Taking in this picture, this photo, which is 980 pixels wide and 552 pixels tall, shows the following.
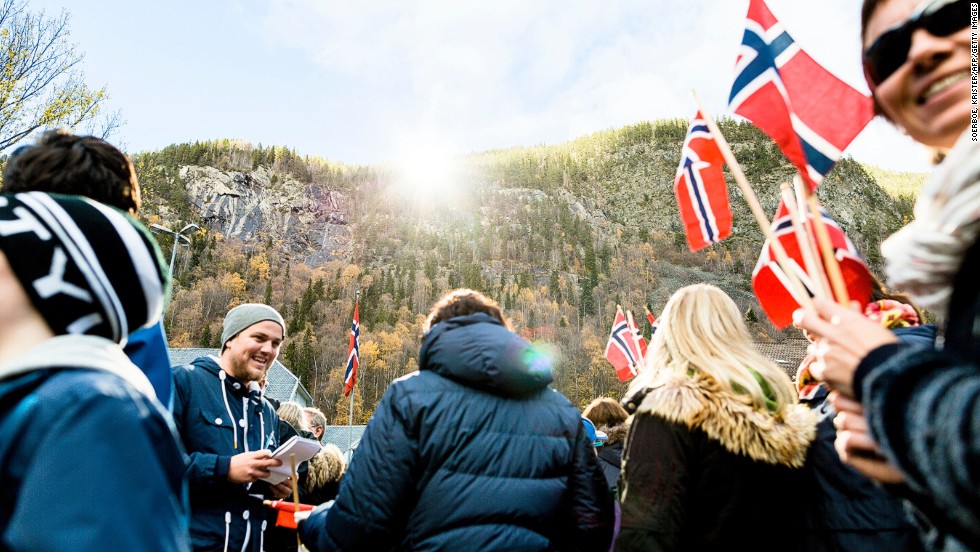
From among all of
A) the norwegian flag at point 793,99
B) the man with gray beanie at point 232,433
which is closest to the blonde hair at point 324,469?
the man with gray beanie at point 232,433

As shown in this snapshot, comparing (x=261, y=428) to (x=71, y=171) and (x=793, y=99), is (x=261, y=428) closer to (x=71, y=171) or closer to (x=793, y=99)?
(x=71, y=171)

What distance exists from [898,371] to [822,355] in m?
0.19

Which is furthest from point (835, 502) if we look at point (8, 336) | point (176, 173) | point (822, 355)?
point (176, 173)

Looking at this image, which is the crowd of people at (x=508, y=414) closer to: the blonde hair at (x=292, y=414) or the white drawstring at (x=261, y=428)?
the white drawstring at (x=261, y=428)

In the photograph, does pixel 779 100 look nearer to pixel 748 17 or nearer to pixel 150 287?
pixel 748 17

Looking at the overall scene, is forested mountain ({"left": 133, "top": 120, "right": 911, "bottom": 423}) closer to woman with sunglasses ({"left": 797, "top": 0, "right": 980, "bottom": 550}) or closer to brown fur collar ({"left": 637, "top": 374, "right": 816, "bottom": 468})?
brown fur collar ({"left": 637, "top": 374, "right": 816, "bottom": 468})

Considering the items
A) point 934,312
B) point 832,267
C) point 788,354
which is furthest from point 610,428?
point 788,354

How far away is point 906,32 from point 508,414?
159 cm

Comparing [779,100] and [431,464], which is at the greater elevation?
[779,100]

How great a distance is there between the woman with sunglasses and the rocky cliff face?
3835 inches

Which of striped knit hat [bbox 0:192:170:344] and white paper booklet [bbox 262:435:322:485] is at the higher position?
striped knit hat [bbox 0:192:170:344]

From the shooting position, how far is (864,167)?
368 ft

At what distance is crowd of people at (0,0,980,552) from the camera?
0.83 metres

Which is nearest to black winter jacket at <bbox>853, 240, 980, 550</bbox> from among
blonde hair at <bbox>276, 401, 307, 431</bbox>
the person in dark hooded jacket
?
the person in dark hooded jacket
